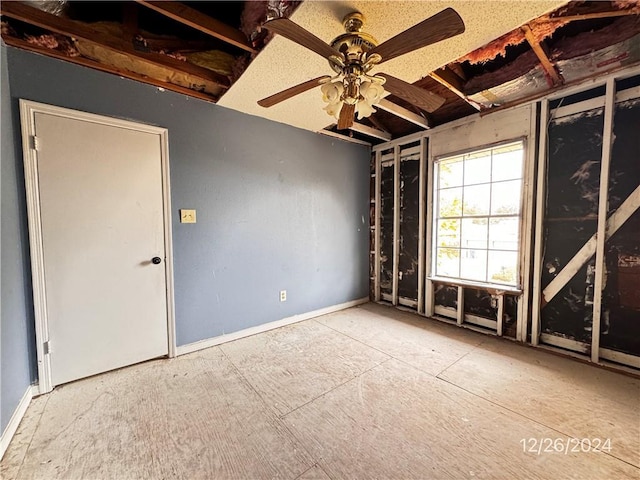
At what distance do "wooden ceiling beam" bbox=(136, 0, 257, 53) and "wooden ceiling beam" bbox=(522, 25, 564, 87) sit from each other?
6.17 ft

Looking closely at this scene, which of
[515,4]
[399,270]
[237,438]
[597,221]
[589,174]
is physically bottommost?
[237,438]

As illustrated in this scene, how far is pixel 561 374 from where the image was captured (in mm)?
2029

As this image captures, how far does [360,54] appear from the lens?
1.42m

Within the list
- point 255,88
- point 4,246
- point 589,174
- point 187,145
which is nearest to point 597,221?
point 589,174

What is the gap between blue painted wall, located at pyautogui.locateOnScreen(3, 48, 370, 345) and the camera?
2.01 metres

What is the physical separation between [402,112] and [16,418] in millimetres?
3986

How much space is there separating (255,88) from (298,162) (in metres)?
1.06

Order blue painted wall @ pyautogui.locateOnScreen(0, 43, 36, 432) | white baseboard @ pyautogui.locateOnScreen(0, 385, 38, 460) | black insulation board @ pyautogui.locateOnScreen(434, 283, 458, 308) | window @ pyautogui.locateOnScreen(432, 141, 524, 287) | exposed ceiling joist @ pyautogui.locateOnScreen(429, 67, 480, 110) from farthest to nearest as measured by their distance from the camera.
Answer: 1. black insulation board @ pyautogui.locateOnScreen(434, 283, 458, 308)
2. window @ pyautogui.locateOnScreen(432, 141, 524, 287)
3. exposed ceiling joist @ pyautogui.locateOnScreen(429, 67, 480, 110)
4. blue painted wall @ pyautogui.locateOnScreen(0, 43, 36, 432)
5. white baseboard @ pyautogui.locateOnScreen(0, 385, 38, 460)

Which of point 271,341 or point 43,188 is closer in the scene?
point 43,188

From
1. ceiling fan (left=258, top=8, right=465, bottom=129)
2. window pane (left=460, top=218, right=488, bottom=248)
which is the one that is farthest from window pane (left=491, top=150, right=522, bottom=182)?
ceiling fan (left=258, top=8, right=465, bottom=129)

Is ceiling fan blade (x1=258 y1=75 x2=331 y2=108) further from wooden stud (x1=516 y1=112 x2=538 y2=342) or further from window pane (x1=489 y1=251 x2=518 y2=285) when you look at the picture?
window pane (x1=489 y1=251 x2=518 y2=285)

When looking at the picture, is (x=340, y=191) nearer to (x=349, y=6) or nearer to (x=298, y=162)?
(x=298, y=162)

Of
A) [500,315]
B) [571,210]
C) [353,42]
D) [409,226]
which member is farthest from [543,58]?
[500,315]

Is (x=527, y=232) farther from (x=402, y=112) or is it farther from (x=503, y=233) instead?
(x=402, y=112)
